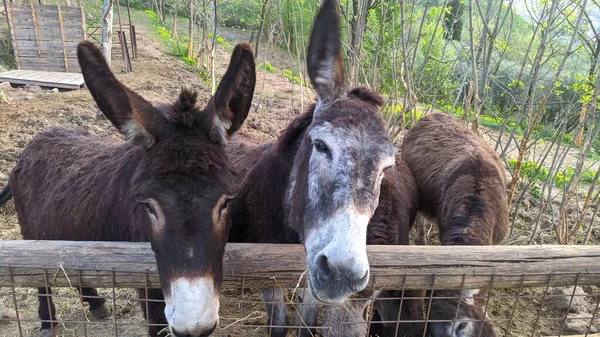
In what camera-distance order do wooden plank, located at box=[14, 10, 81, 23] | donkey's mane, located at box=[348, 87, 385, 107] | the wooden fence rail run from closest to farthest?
the wooden fence rail → donkey's mane, located at box=[348, 87, 385, 107] → wooden plank, located at box=[14, 10, 81, 23]

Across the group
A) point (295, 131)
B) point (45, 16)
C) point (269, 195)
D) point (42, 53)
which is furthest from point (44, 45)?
point (295, 131)

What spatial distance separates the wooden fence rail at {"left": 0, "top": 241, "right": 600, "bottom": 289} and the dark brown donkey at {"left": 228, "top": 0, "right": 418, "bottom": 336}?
23 centimetres

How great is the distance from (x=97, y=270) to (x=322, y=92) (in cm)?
149

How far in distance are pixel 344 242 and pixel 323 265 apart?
0.52 ft

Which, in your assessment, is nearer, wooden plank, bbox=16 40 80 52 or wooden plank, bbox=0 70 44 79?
wooden plank, bbox=0 70 44 79

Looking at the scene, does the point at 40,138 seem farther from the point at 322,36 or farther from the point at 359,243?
the point at 359,243

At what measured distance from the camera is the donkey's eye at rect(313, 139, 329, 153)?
2029 mm

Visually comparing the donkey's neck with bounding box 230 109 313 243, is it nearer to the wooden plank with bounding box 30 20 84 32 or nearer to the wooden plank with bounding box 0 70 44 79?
the wooden plank with bounding box 0 70 44 79

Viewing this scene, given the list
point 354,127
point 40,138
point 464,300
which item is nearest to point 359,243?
point 354,127

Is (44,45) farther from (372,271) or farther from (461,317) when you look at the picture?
(461,317)

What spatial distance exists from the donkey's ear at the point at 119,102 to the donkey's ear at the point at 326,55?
884mm

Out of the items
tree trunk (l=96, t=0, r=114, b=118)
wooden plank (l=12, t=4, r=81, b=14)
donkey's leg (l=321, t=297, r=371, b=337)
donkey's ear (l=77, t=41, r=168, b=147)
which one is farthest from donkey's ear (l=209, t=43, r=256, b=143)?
wooden plank (l=12, t=4, r=81, b=14)

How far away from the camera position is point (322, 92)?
91.1 inches

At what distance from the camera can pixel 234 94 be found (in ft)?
7.16
